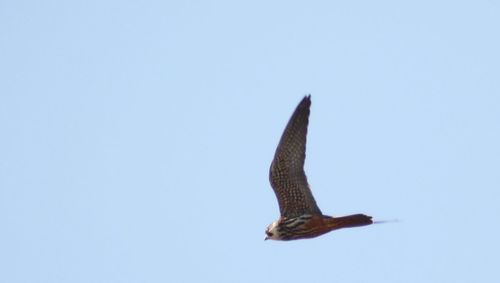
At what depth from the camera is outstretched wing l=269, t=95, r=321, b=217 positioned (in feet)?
44.4

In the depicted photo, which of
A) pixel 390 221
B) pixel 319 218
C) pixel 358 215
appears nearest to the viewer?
pixel 390 221

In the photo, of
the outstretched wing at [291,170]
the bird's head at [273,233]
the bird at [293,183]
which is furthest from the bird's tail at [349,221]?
the bird's head at [273,233]

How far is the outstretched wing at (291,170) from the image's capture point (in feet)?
44.4

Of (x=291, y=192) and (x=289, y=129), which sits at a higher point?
(x=289, y=129)

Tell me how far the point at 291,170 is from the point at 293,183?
0.88 feet

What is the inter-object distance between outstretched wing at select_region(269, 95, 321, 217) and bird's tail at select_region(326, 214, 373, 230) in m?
0.92

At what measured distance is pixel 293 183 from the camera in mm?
13562

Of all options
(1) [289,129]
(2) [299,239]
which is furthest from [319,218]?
(1) [289,129]

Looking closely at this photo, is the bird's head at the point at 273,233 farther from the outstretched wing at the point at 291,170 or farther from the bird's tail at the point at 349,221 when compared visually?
the bird's tail at the point at 349,221

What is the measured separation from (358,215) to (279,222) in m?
1.96

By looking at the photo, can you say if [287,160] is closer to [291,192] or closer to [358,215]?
[291,192]

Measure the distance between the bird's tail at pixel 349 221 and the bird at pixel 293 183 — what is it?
59 cm

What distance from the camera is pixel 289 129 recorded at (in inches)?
538

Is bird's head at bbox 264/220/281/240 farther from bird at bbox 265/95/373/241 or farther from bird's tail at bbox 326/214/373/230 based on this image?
bird's tail at bbox 326/214/373/230
